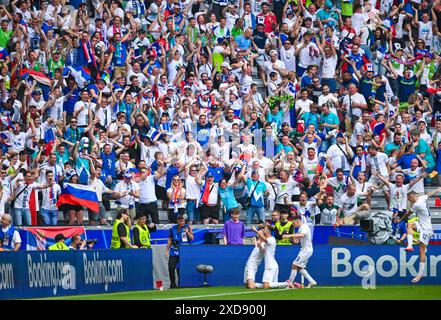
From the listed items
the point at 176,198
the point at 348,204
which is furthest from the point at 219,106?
the point at 348,204

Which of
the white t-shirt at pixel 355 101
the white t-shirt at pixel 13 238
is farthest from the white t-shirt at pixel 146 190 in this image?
the white t-shirt at pixel 355 101

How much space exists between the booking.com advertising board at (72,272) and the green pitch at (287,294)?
44 centimetres

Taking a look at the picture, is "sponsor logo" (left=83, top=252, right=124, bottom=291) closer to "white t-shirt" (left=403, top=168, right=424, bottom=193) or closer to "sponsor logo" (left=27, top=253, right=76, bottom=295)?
"sponsor logo" (left=27, top=253, right=76, bottom=295)

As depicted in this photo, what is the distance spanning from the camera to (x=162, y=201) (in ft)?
100

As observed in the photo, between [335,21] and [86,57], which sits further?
[335,21]

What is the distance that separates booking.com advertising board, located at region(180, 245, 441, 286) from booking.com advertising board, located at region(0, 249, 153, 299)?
47.5 inches

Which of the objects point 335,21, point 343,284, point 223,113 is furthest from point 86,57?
point 343,284

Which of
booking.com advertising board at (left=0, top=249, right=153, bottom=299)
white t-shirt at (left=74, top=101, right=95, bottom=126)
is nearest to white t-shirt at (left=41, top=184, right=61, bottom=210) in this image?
white t-shirt at (left=74, top=101, right=95, bottom=126)

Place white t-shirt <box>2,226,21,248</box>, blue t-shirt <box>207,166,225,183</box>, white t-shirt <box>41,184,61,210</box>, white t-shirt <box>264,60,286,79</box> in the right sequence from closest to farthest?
white t-shirt <box>2,226,21,248</box> → white t-shirt <box>41,184,61,210</box> → blue t-shirt <box>207,166,225,183</box> → white t-shirt <box>264,60,286,79</box>

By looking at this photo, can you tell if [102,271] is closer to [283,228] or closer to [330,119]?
[283,228]

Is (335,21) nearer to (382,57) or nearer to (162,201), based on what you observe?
(382,57)

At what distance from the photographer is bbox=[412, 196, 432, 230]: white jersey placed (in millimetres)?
26359

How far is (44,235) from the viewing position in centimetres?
2728
